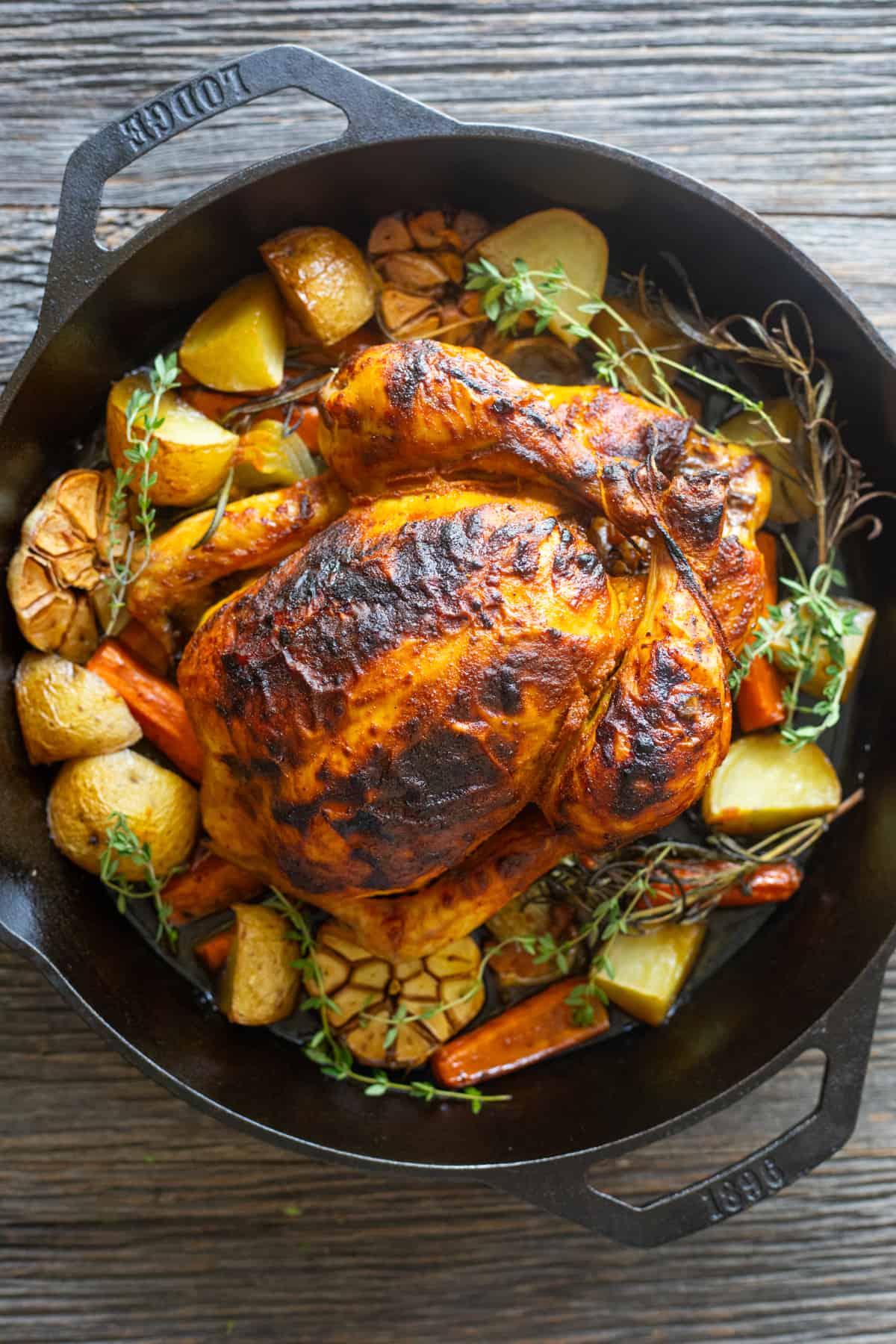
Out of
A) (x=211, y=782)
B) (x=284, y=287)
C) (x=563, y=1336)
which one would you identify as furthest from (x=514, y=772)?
(x=563, y=1336)

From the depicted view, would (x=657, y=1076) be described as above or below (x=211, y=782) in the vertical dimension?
below

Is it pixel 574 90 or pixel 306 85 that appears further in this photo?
pixel 574 90

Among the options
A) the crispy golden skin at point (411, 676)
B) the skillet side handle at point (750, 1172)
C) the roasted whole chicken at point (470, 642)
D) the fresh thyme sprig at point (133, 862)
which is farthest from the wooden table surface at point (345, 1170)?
the crispy golden skin at point (411, 676)

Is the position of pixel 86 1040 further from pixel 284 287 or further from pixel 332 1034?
pixel 284 287

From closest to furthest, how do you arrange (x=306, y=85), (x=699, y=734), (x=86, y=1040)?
(x=699, y=734)
(x=306, y=85)
(x=86, y=1040)

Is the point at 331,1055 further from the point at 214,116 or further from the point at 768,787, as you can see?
the point at 214,116

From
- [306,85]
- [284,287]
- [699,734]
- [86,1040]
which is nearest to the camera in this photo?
[699,734]
